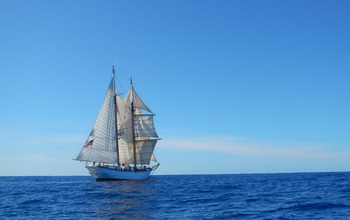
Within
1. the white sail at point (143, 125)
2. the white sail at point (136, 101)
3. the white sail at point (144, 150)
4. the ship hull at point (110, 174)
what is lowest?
the ship hull at point (110, 174)

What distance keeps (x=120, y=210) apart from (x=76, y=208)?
495 centimetres

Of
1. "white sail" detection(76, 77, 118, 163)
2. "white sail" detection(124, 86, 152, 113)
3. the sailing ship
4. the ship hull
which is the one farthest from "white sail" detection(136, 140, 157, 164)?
"white sail" detection(76, 77, 118, 163)

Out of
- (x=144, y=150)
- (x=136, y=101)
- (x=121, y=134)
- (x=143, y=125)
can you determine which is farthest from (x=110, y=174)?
(x=136, y=101)

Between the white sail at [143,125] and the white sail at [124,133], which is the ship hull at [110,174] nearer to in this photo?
the white sail at [124,133]

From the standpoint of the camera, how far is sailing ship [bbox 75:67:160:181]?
3182 inches

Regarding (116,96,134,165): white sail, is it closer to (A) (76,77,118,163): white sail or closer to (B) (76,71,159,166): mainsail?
(B) (76,71,159,166): mainsail

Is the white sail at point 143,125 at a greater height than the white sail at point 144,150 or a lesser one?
greater

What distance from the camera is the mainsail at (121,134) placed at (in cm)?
8056

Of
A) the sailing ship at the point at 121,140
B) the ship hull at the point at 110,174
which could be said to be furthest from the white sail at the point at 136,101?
the ship hull at the point at 110,174

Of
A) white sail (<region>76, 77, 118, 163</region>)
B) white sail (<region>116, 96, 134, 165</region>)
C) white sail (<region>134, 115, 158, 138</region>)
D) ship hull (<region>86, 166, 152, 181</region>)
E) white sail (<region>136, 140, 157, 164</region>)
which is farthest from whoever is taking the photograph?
white sail (<region>136, 140, 157, 164</region>)

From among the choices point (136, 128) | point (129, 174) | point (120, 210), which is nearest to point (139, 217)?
point (120, 210)

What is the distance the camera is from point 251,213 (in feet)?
92.9

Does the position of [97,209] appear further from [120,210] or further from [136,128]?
[136,128]

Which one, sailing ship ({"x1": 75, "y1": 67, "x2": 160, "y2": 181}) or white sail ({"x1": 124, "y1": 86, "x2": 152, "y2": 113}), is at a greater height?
white sail ({"x1": 124, "y1": 86, "x2": 152, "y2": 113})
